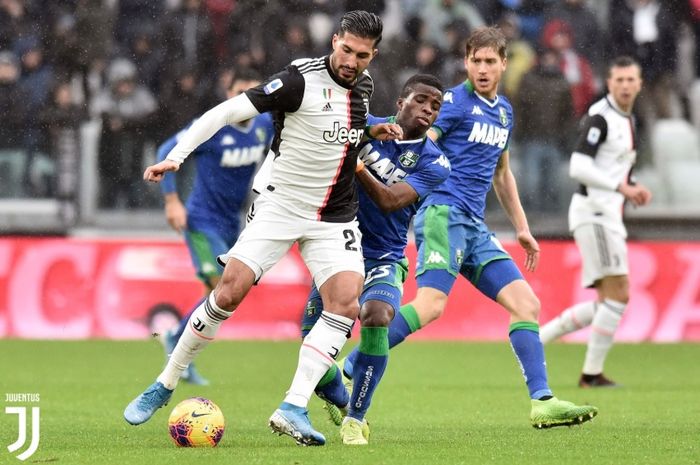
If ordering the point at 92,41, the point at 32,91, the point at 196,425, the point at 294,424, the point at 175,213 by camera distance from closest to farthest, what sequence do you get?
the point at 294,424 < the point at 196,425 < the point at 175,213 < the point at 32,91 < the point at 92,41

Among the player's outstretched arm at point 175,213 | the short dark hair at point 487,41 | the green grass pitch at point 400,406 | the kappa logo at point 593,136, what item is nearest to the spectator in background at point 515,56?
the green grass pitch at point 400,406

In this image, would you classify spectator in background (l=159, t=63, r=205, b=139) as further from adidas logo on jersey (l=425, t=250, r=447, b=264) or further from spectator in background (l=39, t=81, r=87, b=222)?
adidas logo on jersey (l=425, t=250, r=447, b=264)

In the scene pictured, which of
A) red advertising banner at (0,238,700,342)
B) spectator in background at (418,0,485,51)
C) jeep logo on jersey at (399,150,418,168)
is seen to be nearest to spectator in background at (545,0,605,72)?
spectator in background at (418,0,485,51)

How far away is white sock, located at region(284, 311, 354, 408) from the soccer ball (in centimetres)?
40

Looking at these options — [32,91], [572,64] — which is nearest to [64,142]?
A: [32,91]

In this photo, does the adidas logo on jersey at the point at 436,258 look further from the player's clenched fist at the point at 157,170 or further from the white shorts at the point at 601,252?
the white shorts at the point at 601,252

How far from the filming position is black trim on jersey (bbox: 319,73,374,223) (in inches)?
283

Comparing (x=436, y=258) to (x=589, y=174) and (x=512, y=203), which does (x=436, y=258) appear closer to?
(x=512, y=203)

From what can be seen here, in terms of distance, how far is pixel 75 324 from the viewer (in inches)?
606

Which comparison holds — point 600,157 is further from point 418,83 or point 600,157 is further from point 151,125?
point 151,125

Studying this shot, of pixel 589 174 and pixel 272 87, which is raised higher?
pixel 272 87

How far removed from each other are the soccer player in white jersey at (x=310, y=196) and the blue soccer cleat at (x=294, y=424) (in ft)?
0.09

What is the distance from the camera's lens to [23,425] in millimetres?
7539

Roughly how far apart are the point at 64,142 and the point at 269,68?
2634 millimetres
